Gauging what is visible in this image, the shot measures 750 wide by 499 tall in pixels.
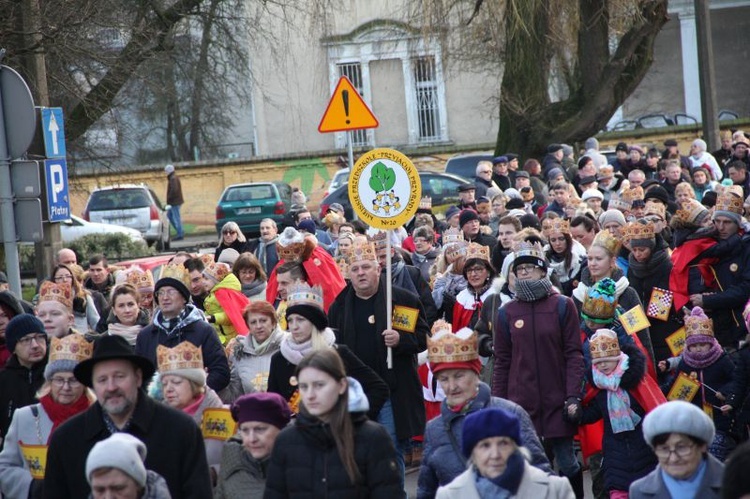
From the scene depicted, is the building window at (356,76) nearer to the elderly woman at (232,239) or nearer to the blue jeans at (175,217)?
the blue jeans at (175,217)

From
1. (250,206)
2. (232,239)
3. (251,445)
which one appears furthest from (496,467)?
(250,206)

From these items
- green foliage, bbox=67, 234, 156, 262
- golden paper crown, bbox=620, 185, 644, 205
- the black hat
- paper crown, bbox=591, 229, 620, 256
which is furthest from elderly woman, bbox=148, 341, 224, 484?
green foliage, bbox=67, 234, 156, 262

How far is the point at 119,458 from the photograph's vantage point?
538 cm

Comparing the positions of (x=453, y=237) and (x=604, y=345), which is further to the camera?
(x=453, y=237)

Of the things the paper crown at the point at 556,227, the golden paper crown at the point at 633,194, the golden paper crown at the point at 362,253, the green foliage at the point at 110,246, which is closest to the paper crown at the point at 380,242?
the paper crown at the point at 556,227

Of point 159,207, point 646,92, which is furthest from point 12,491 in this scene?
point 646,92

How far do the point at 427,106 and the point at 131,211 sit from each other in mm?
18415

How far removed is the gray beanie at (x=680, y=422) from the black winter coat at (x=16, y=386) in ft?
13.1

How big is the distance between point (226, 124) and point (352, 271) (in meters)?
37.9

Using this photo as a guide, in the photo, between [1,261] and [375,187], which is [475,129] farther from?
[375,187]

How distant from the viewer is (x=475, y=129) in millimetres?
48031

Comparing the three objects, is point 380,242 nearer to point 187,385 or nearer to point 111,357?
point 187,385

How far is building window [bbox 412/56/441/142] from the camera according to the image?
4794 cm

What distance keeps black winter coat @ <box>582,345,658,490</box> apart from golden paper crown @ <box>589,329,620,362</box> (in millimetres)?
147
